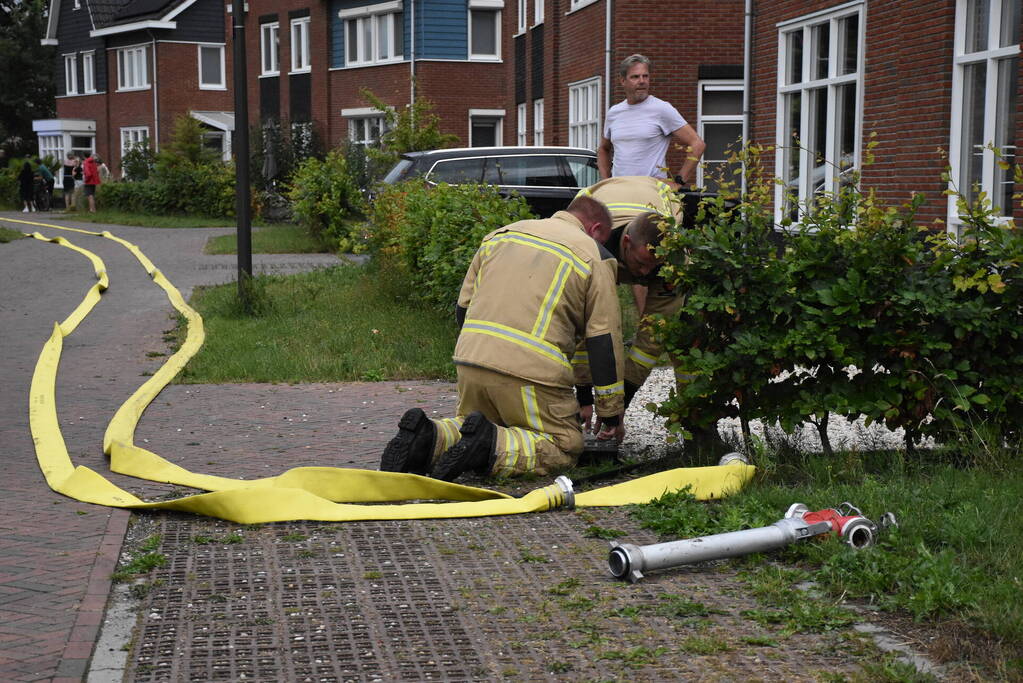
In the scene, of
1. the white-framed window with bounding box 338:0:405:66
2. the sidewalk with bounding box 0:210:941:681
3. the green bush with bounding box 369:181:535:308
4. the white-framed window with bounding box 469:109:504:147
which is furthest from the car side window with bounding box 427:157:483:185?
the white-framed window with bounding box 338:0:405:66

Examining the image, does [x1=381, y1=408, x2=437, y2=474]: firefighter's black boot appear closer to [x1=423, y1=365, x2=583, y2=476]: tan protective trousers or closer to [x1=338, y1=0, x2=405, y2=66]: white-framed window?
[x1=423, y1=365, x2=583, y2=476]: tan protective trousers

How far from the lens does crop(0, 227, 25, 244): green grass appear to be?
89.7ft

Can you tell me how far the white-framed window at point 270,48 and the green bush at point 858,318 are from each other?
39.6m

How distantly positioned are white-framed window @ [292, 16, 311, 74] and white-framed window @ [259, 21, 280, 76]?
980 mm

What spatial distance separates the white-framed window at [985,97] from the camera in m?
11.5

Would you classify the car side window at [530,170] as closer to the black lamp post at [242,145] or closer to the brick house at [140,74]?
the black lamp post at [242,145]

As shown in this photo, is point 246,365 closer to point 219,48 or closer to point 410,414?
point 410,414


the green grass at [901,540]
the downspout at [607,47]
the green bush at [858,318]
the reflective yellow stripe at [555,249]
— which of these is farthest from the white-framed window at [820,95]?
the green grass at [901,540]

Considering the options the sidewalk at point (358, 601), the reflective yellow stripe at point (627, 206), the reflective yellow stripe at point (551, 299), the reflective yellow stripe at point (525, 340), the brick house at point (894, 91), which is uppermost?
the brick house at point (894, 91)

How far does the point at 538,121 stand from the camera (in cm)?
3109

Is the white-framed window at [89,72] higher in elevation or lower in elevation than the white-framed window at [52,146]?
higher

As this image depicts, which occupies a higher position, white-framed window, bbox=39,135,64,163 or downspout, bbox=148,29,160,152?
downspout, bbox=148,29,160,152

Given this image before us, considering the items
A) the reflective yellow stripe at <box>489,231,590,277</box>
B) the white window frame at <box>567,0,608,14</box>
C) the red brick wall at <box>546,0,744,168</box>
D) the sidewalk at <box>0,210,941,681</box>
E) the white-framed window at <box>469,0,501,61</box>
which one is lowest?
the sidewalk at <box>0,210,941,681</box>

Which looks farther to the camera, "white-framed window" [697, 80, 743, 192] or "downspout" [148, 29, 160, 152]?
"downspout" [148, 29, 160, 152]
